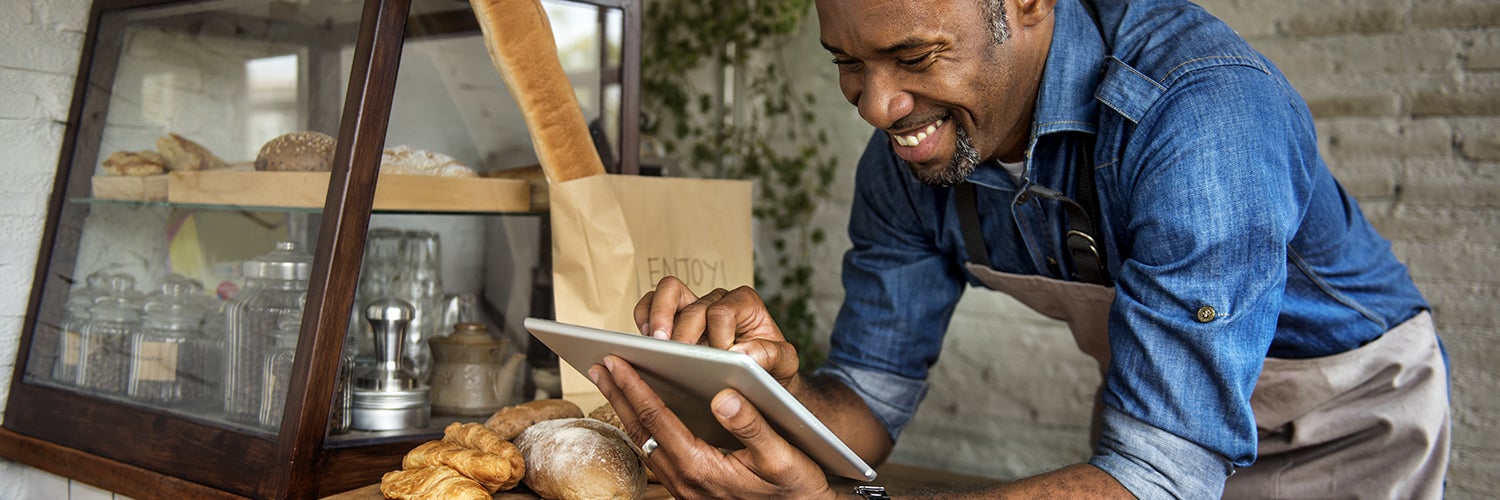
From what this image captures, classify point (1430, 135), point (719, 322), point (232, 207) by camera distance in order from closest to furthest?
point (719, 322)
point (232, 207)
point (1430, 135)

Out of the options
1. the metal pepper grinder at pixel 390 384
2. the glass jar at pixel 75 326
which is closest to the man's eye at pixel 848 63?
the metal pepper grinder at pixel 390 384

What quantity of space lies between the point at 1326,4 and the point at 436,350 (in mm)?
1921

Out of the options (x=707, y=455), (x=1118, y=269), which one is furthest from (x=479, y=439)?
(x=1118, y=269)

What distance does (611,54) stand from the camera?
1667mm

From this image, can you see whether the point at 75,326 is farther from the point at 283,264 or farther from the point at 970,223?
the point at 970,223

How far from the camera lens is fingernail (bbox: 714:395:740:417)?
0.96 metres

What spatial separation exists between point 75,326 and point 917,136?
3.92ft

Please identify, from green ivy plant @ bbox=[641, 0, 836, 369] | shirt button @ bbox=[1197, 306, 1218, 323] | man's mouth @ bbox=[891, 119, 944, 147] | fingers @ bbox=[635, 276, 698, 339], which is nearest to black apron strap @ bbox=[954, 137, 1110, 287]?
man's mouth @ bbox=[891, 119, 944, 147]

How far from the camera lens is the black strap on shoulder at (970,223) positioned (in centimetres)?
153

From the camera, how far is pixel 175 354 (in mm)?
1487

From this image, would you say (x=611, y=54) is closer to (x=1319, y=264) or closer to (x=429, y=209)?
(x=429, y=209)

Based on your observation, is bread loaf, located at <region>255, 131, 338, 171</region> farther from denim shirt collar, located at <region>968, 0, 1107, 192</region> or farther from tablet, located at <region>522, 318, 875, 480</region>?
denim shirt collar, located at <region>968, 0, 1107, 192</region>

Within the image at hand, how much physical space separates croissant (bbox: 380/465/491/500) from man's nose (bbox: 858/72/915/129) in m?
0.59

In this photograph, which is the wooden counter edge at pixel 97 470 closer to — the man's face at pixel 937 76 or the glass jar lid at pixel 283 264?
the glass jar lid at pixel 283 264
